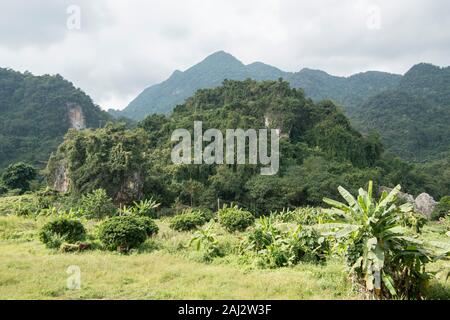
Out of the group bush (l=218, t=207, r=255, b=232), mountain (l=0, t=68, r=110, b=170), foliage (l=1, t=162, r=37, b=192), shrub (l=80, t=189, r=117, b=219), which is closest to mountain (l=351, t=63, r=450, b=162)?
mountain (l=0, t=68, r=110, b=170)

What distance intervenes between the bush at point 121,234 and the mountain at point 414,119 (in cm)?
6234

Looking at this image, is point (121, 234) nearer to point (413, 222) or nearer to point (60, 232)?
point (60, 232)

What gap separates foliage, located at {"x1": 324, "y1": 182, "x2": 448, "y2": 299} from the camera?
7043mm

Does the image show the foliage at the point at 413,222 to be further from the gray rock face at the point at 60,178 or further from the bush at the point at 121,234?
the gray rock face at the point at 60,178

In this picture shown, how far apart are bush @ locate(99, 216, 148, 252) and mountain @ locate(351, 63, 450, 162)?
2454 inches

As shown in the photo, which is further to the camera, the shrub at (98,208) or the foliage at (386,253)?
the shrub at (98,208)

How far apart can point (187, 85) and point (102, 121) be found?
7642 centimetres

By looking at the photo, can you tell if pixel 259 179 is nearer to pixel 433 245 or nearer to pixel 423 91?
pixel 433 245

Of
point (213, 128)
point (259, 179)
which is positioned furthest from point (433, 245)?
point (213, 128)

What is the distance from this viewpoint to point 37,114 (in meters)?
71.9

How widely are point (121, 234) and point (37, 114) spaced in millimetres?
67969

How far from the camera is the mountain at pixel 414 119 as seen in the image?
6781cm

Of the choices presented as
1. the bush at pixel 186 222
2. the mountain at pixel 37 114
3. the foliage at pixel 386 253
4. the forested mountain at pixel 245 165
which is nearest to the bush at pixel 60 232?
the bush at pixel 186 222

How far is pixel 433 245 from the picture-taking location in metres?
7.24
